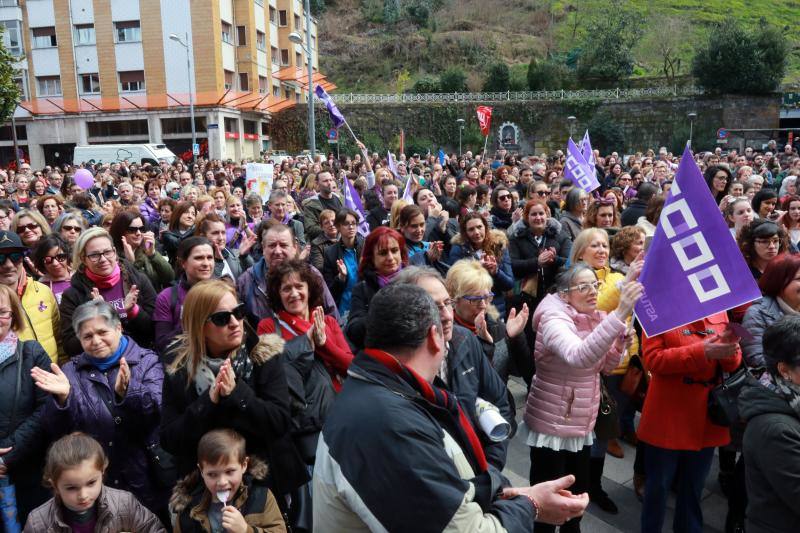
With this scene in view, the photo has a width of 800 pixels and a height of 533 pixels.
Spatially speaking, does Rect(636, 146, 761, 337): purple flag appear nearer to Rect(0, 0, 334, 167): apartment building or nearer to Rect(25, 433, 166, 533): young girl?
Rect(25, 433, 166, 533): young girl

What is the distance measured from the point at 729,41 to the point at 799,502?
1623 inches

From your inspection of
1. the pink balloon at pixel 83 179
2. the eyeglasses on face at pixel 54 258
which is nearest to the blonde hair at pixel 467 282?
the eyeglasses on face at pixel 54 258

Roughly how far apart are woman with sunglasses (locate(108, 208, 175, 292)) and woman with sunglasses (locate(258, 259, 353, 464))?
1.92 meters

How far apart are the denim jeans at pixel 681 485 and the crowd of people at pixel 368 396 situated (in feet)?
0.04

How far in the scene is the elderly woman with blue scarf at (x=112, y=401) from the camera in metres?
2.99

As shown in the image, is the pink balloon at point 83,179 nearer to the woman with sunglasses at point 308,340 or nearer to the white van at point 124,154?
the woman with sunglasses at point 308,340

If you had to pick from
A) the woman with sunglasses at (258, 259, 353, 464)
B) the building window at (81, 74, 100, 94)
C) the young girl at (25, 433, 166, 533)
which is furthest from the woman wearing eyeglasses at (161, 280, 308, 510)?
the building window at (81, 74, 100, 94)

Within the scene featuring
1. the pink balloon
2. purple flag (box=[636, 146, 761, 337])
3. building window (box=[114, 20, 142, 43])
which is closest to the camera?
purple flag (box=[636, 146, 761, 337])

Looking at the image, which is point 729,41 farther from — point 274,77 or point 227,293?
point 227,293

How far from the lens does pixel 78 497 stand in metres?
2.62

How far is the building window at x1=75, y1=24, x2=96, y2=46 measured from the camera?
39.4m

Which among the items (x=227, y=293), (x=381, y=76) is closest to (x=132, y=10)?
(x=381, y=76)

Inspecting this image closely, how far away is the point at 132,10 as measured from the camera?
3875 cm

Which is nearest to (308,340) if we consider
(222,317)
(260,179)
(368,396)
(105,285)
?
(222,317)
